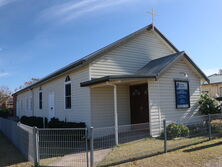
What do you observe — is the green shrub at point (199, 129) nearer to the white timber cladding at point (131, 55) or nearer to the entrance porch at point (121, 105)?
the entrance porch at point (121, 105)

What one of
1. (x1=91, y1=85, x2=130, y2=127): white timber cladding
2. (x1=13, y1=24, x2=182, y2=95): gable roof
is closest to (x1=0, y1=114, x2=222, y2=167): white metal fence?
(x1=91, y1=85, x2=130, y2=127): white timber cladding

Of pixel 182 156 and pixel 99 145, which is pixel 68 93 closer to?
pixel 99 145

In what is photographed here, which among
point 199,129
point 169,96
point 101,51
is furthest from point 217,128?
point 101,51

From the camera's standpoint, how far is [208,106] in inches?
431

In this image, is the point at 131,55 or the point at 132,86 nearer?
the point at 132,86

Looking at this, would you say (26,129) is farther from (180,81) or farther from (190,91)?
(190,91)

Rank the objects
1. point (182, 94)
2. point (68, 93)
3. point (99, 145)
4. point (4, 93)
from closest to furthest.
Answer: point (99, 145)
point (182, 94)
point (68, 93)
point (4, 93)

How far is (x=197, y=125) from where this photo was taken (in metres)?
8.55

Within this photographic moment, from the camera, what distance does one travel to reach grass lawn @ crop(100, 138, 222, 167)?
5.39 m

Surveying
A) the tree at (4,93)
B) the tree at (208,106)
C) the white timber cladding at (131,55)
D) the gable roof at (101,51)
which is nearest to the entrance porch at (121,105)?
the white timber cladding at (131,55)

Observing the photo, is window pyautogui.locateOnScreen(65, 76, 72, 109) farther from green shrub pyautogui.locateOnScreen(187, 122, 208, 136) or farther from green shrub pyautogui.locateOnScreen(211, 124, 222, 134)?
green shrub pyautogui.locateOnScreen(211, 124, 222, 134)

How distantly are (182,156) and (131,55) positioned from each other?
664 centimetres

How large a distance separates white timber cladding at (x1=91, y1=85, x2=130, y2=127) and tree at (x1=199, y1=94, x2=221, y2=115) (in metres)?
4.27

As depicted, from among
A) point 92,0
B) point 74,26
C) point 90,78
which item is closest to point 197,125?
point 90,78
